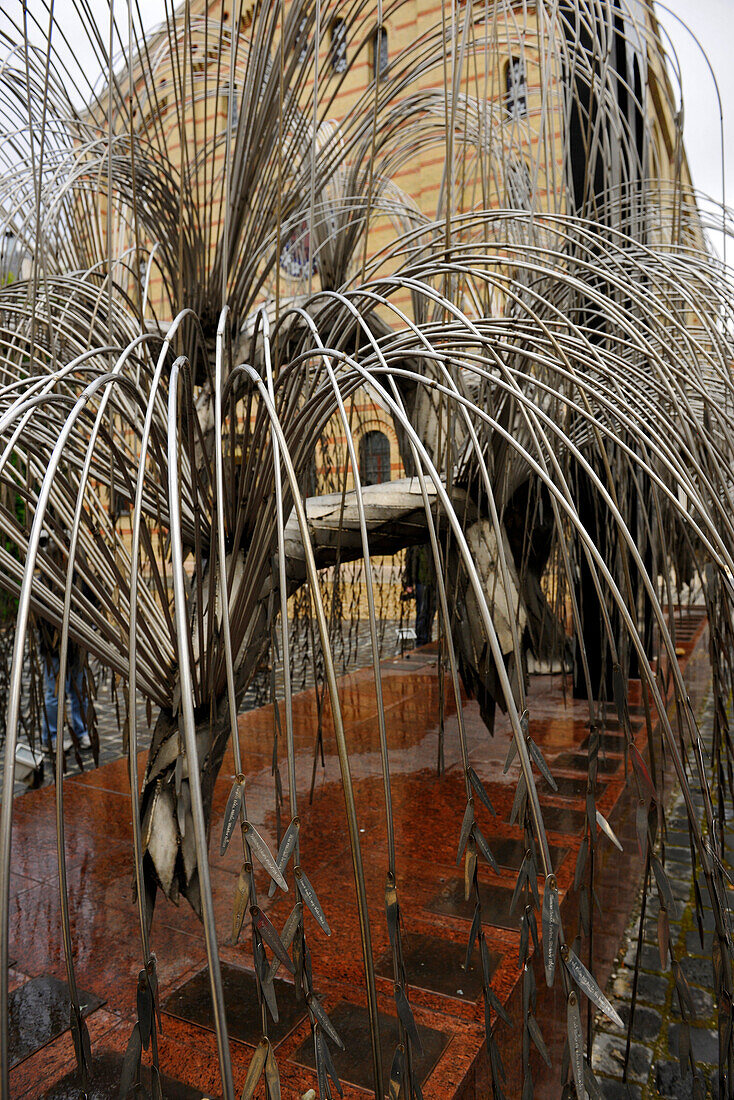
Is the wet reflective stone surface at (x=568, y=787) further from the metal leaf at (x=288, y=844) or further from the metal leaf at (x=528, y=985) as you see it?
the metal leaf at (x=288, y=844)

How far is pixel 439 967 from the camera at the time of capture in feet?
5.11

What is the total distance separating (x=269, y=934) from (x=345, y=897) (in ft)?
4.70

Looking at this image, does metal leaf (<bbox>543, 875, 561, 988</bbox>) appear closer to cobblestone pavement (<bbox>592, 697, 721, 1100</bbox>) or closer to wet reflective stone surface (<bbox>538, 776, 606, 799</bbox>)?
cobblestone pavement (<bbox>592, 697, 721, 1100</bbox>)

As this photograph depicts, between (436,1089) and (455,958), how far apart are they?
1.32ft

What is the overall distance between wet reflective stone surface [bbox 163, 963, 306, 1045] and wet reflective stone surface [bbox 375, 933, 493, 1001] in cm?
19

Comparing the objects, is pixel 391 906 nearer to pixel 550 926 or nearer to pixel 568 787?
pixel 550 926

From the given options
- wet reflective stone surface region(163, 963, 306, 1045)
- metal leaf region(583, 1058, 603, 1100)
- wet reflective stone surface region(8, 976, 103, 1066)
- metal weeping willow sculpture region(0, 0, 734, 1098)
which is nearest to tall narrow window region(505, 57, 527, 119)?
metal weeping willow sculpture region(0, 0, 734, 1098)

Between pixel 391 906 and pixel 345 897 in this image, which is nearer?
pixel 391 906

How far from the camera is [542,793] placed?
98.3 inches

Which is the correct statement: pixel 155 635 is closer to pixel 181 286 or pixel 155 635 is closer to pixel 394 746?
pixel 181 286

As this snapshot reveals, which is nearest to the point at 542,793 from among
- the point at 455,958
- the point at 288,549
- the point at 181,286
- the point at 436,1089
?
the point at 455,958

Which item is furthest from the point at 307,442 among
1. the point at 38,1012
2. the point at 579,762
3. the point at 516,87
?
the point at 579,762

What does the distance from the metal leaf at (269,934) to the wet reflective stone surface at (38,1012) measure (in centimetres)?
104

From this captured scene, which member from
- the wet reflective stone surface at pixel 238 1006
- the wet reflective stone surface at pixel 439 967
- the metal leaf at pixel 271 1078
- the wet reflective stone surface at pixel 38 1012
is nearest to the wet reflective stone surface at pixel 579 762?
the wet reflective stone surface at pixel 439 967
